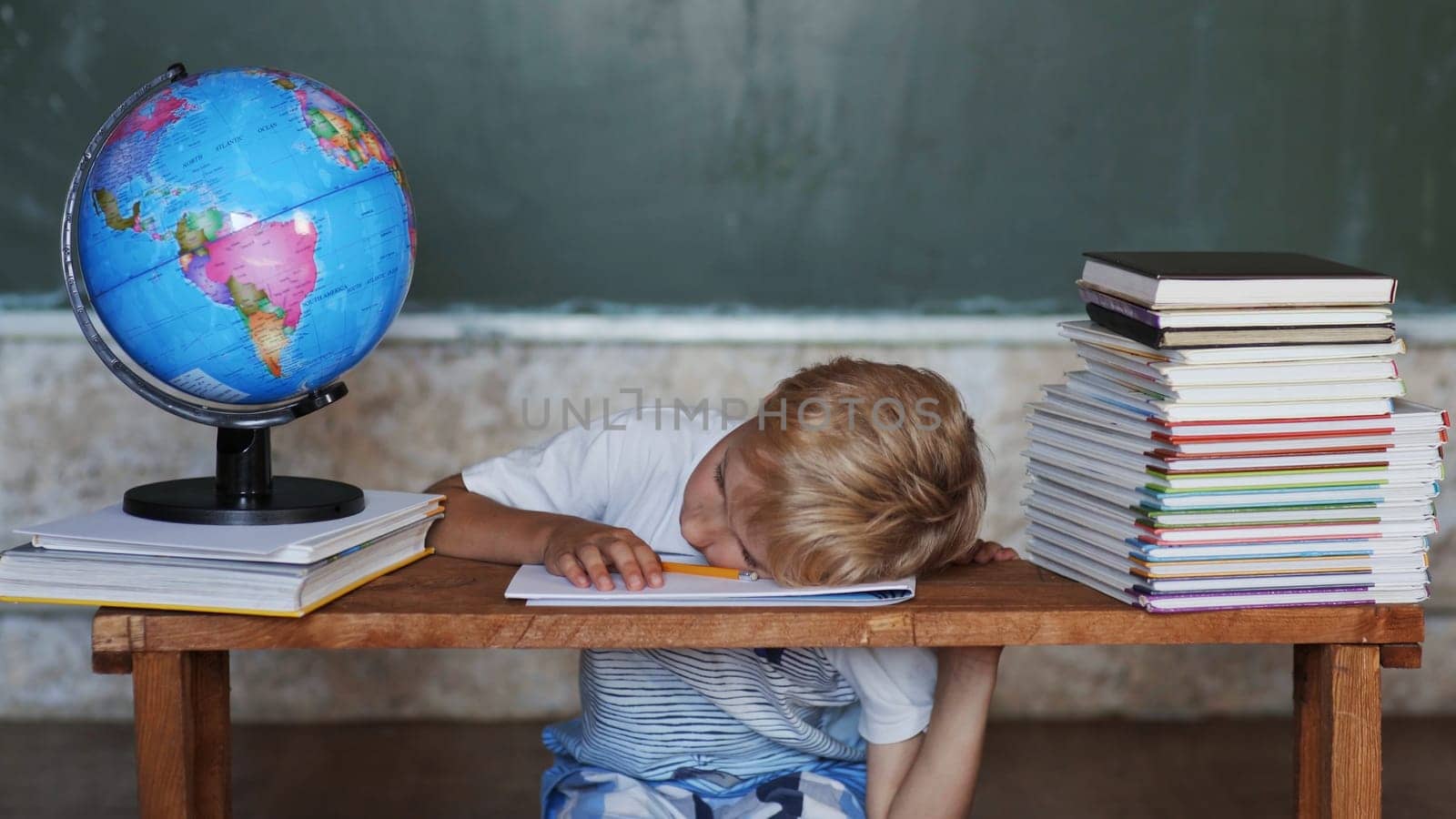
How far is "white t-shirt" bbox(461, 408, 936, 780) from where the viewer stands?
1938mm

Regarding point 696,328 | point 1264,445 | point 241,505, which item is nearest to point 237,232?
point 241,505

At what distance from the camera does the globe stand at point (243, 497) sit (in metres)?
1.62

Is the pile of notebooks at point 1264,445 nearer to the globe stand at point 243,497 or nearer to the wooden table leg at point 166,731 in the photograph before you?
the globe stand at point 243,497

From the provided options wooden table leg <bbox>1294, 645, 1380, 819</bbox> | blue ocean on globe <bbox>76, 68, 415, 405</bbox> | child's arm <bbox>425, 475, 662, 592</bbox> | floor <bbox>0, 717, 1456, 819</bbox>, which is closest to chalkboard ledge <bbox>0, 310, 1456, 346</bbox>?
floor <bbox>0, 717, 1456, 819</bbox>

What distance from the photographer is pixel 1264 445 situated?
→ 1.60m

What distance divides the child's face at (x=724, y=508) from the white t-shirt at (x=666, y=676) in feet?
0.42

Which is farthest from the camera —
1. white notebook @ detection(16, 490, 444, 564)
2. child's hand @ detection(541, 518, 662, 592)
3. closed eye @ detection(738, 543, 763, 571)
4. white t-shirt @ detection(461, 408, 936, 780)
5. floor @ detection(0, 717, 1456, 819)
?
floor @ detection(0, 717, 1456, 819)

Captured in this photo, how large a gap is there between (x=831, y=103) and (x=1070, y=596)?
1938 millimetres

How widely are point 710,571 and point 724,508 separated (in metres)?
0.09

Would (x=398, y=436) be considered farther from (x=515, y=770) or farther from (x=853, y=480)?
(x=853, y=480)

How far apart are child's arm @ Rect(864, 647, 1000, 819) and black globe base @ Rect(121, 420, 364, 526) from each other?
77cm

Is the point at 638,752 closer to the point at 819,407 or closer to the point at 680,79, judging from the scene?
the point at 819,407

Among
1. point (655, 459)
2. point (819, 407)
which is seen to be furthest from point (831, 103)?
point (819, 407)

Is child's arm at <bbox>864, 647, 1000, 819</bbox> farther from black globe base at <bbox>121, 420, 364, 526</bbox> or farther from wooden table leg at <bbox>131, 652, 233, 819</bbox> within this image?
wooden table leg at <bbox>131, 652, 233, 819</bbox>
